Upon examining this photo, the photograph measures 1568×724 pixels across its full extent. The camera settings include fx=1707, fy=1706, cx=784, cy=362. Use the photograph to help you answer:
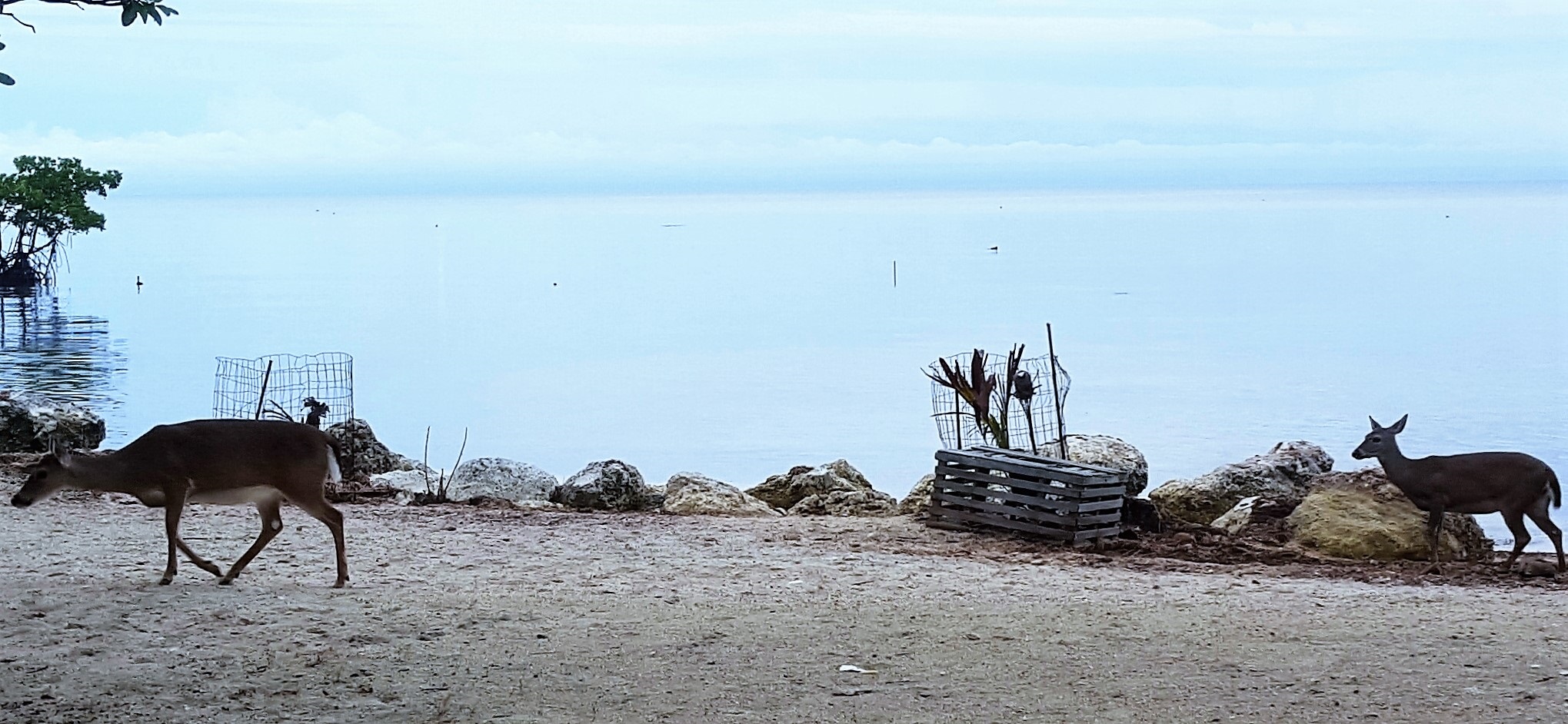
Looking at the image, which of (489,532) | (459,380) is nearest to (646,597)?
(489,532)

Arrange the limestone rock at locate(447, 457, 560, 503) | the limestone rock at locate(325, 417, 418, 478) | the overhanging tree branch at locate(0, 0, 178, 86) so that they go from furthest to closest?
1. the limestone rock at locate(325, 417, 418, 478)
2. the limestone rock at locate(447, 457, 560, 503)
3. the overhanging tree branch at locate(0, 0, 178, 86)

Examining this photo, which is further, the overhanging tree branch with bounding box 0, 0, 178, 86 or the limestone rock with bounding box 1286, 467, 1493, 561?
the limestone rock with bounding box 1286, 467, 1493, 561

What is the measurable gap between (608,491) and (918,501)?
2.50 meters

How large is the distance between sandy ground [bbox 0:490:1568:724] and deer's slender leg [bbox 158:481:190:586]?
13 cm

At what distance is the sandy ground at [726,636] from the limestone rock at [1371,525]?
1.32 meters

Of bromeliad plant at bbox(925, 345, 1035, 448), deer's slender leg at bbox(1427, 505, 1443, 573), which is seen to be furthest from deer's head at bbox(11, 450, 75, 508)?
deer's slender leg at bbox(1427, 505, 1443, 573)

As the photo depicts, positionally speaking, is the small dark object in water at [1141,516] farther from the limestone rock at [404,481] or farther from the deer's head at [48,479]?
the deer's head at [48,479]

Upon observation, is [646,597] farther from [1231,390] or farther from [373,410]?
[1231,390]

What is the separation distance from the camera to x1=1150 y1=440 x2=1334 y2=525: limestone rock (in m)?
14.0

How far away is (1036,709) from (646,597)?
2.81 m

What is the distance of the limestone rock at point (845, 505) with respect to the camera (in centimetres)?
1322

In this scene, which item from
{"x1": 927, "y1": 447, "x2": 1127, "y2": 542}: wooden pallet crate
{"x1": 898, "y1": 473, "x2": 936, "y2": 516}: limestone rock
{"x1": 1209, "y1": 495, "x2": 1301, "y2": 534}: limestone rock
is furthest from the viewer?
{"x1": 898, "y1": 473, "x2": 936, "y2": 516}: limestone rock

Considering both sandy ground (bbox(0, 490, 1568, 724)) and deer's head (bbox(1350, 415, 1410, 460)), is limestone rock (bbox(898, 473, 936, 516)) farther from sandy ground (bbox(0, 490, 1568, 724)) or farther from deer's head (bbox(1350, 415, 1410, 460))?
deer's head (bbox(1350, 415, 1410, 460))

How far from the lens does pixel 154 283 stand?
6450cm
